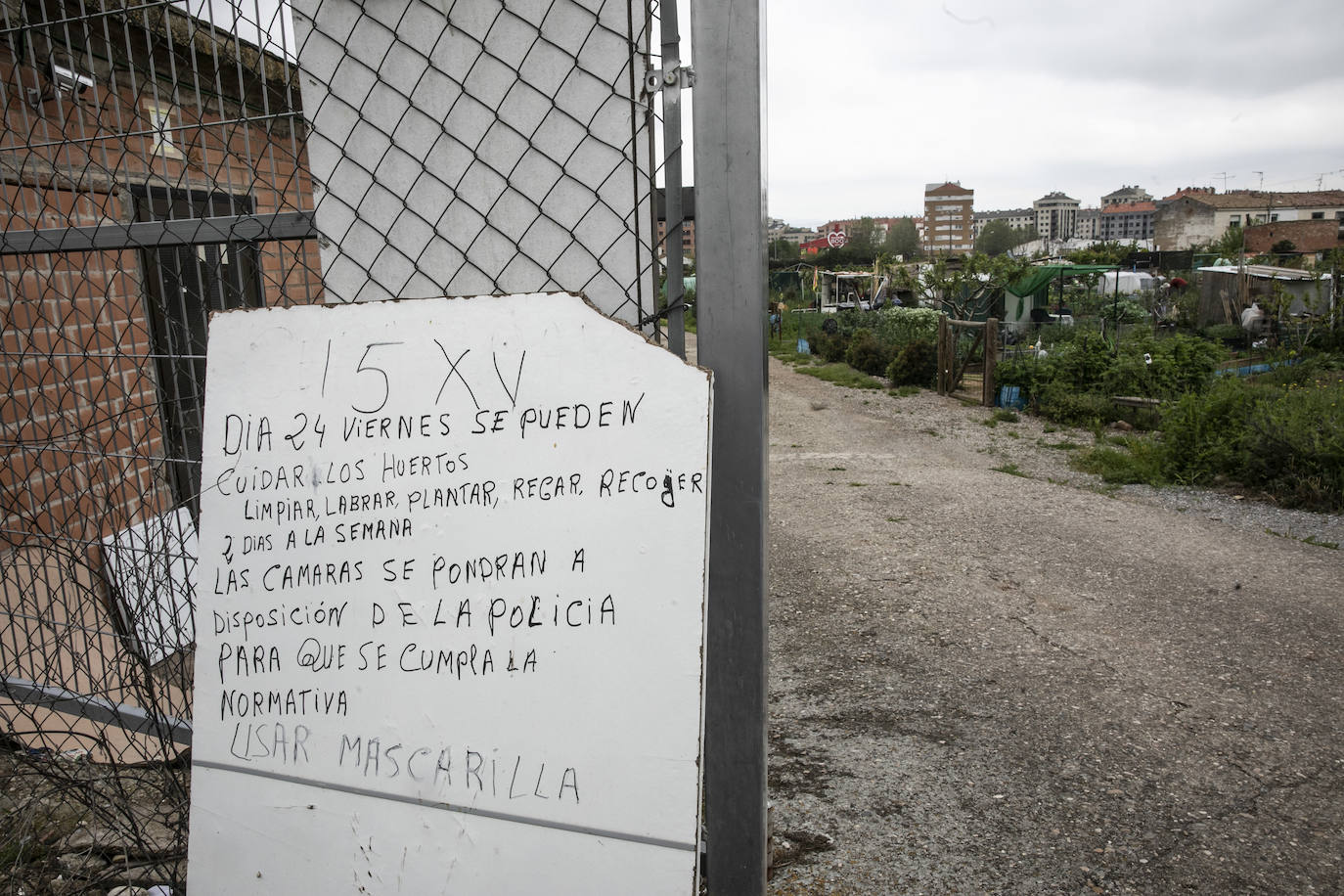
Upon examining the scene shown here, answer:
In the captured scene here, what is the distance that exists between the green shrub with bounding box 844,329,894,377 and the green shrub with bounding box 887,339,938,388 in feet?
3.53

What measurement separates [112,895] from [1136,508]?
21.9ft

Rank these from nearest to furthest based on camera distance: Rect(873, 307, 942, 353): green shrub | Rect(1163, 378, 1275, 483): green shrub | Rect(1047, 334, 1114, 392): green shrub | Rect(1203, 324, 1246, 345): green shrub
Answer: Rect(1163, 378, 1275, 483): green shrub → Rect(1047, 334, 1114, 392): green shrub → Rect(1203, 324, 1246, 345): green shrub → Rect(873, 307, 942, 353): green shrub

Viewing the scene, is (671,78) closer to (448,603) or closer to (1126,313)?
(448,603)

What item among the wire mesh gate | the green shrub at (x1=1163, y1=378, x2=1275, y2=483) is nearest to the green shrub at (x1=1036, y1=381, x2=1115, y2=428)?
the wire mesh gate

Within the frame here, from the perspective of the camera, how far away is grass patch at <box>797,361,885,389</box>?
13898 millimetres

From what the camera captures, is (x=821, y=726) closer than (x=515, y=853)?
No

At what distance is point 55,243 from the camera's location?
204cm

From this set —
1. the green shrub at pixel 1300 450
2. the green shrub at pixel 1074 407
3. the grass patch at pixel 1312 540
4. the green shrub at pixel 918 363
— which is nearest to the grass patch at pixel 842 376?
the green shrub at pixel 918 363

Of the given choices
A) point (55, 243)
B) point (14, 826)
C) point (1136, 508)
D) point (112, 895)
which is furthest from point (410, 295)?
point (1136, 508)

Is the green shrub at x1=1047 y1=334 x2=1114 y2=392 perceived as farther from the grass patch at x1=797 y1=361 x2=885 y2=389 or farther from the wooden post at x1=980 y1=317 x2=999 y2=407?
the grass patch at x1=797 y1=361 x2=885 y2=389

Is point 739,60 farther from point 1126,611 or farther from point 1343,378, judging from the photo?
point 1343,378

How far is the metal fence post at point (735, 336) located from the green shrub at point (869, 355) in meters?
13.7

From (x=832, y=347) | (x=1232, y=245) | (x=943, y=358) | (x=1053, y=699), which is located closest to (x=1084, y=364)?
(x=943, y=358)

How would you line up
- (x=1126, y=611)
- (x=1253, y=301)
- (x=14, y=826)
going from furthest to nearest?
(x=1253, y=301) < (x=1126, y=611) < (x=14, y=826)
